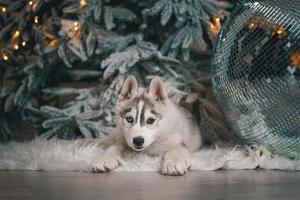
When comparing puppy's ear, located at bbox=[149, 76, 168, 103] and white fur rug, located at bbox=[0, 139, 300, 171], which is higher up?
puppy's ear, located at bbox=[149, 76, 168, 103]

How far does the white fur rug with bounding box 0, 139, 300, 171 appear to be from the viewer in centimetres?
199

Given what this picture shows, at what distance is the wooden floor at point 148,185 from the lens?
1532 millimetres

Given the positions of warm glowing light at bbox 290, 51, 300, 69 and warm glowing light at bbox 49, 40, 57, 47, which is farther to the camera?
warm glowing light at bbox 49, 40, 57, 47

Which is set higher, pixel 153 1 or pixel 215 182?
pixel 153 1

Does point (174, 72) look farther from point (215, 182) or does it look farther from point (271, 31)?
point (215, 182)

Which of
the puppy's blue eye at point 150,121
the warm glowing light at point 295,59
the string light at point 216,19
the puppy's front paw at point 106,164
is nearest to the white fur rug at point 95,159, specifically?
the puppy's front paw at point 106,164

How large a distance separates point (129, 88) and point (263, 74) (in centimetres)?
50

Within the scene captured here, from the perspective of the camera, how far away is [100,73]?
2551 mm

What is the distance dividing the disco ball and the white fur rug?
55 mm

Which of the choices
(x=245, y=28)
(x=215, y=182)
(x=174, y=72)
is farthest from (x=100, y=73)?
(x=215, y=182)

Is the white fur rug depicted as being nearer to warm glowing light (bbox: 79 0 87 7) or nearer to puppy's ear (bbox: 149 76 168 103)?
puppy's ear (bbox: 149 76 168 103)

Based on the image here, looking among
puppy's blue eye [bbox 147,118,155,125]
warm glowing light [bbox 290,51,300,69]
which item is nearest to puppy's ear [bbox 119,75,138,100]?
puppy's blue eye [bbox 147,118,155,125]

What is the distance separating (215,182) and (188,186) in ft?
0.41

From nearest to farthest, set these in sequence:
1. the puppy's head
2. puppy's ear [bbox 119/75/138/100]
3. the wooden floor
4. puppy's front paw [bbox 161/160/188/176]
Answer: the wooden floor < puppy's front paw [bbox 161/160/188/176] < the puppy's head < puppy's ear [bbox 119/75/138/100]
